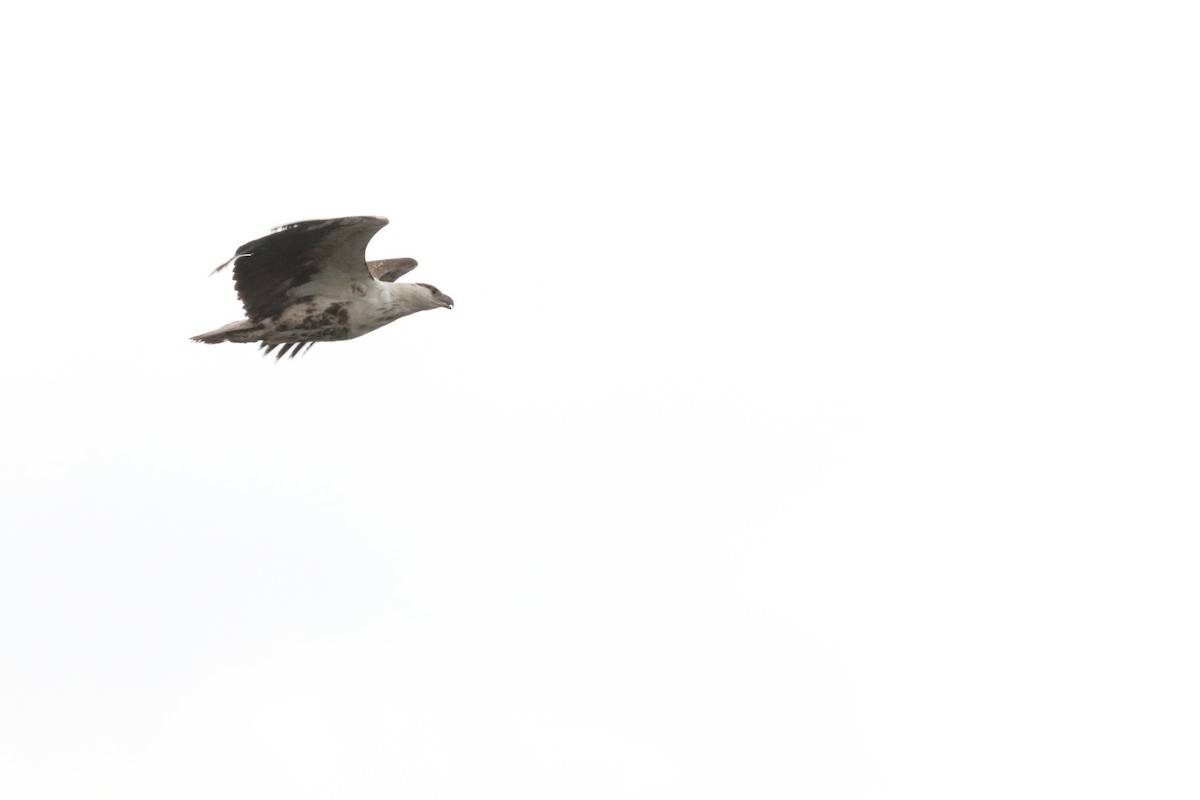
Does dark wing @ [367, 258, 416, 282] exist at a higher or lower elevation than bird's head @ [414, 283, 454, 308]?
higher

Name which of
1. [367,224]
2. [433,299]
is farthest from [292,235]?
[433,299]

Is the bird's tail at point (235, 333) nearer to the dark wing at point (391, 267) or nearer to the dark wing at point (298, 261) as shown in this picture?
the dark wing at point (298, 261)

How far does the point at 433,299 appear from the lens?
23.8 metres

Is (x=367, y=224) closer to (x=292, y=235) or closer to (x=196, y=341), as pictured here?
(x=292, y=235)

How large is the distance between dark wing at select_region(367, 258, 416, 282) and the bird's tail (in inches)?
91.2

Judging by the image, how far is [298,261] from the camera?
73.1 ft

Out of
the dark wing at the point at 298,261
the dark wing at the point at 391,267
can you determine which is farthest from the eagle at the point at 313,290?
the dark wing at the point at 391,267

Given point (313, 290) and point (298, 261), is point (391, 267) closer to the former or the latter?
point (313, 290)

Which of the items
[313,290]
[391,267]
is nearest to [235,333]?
[313,290]

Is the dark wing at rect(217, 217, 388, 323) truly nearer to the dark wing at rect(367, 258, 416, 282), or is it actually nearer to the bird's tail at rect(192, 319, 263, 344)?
the bird's tail at rect(192, 319, 263, 344)

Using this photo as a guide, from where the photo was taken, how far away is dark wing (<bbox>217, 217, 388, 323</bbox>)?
852 inches

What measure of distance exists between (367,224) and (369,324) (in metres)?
1.77

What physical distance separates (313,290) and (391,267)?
8.44ft

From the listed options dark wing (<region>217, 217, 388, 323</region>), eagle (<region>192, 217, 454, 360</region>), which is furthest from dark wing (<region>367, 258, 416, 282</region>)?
dark wing (<region>217, 217, 388, 323</region>)
